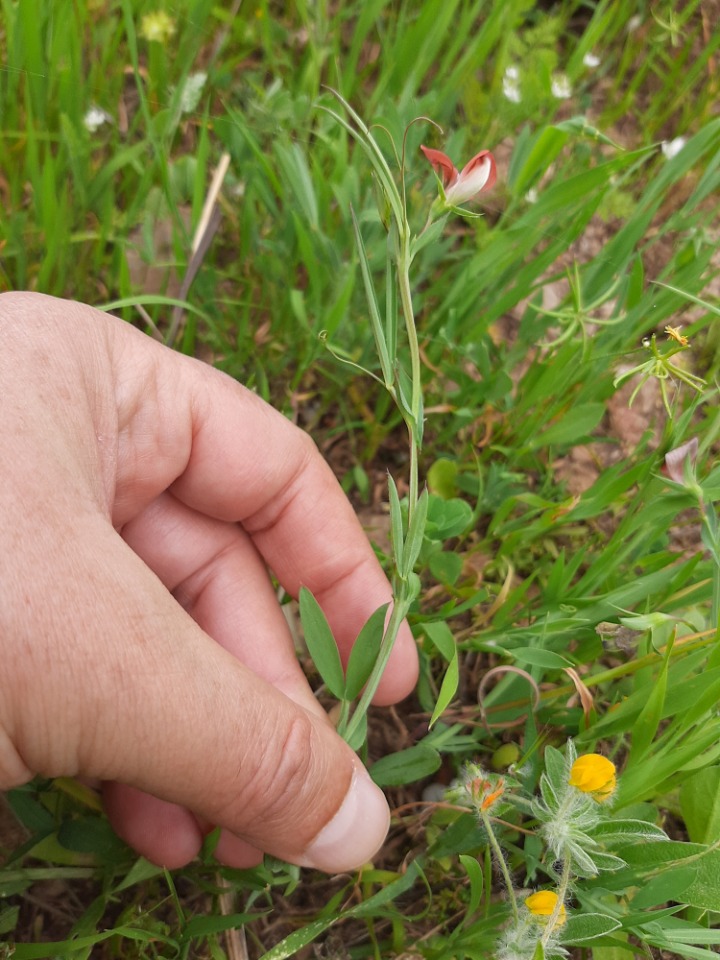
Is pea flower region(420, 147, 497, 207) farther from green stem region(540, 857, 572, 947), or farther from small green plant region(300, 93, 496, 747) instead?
green stem region(540, 857, 572, 947)

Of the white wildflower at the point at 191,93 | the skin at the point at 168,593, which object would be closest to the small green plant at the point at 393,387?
the skin at the point at 168,593

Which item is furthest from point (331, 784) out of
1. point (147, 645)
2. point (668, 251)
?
point (668, 251)

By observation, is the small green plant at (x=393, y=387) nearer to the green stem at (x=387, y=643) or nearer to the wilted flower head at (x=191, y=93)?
the green stem at (x=387, y=643)

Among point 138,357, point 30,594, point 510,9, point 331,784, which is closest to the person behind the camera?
point 30,594

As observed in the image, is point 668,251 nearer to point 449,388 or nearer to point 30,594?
point 449,388

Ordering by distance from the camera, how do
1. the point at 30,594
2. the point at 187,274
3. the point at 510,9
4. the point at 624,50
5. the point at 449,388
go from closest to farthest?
the point at 30,594 → the point at 187,274 → the point at 449,388 → the point at 510,9 → the point at 624,50
